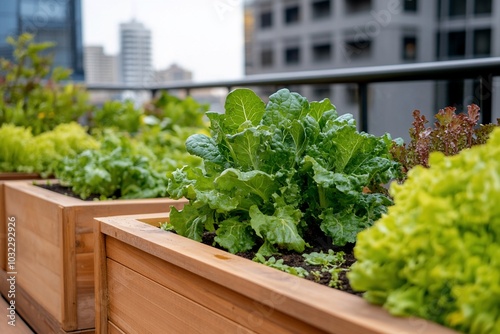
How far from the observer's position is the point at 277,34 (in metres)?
41.3

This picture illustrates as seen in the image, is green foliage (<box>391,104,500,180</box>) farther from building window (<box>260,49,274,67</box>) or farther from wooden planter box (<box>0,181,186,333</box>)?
building window (<box>260,49,274,67</box>)

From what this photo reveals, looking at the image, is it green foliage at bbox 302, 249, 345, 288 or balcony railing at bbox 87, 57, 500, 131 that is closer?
green foliage at bbox 302, 249, 345, 288

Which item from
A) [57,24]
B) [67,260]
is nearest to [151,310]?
[67,260]

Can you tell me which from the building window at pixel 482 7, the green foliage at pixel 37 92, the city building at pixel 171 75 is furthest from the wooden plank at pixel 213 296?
the building window at pixel 482 7

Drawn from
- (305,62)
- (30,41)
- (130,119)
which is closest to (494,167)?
(130,119)

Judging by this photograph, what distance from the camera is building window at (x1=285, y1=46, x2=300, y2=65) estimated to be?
3988cm

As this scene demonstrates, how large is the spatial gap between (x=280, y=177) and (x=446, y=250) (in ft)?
2.29

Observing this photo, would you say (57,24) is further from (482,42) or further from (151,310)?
(482,42)

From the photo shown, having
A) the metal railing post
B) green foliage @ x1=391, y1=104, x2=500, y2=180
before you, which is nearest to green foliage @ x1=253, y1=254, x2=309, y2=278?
green foliage @ x1=391, y1=104, x2=500, y2=180

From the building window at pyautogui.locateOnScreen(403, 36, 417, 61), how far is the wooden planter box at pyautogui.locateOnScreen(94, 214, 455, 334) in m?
34.8

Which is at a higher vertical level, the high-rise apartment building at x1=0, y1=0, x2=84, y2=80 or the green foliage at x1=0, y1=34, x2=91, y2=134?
the high-rise apartment building at x1=0, y1=0, x2=84, y2=80

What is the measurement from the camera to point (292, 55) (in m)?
40.2

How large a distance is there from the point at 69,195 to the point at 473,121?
165 centimetres

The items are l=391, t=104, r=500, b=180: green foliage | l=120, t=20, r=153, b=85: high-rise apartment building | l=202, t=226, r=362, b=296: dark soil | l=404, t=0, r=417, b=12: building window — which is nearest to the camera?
l=202, t=226, r=362, b=296: dark soil
